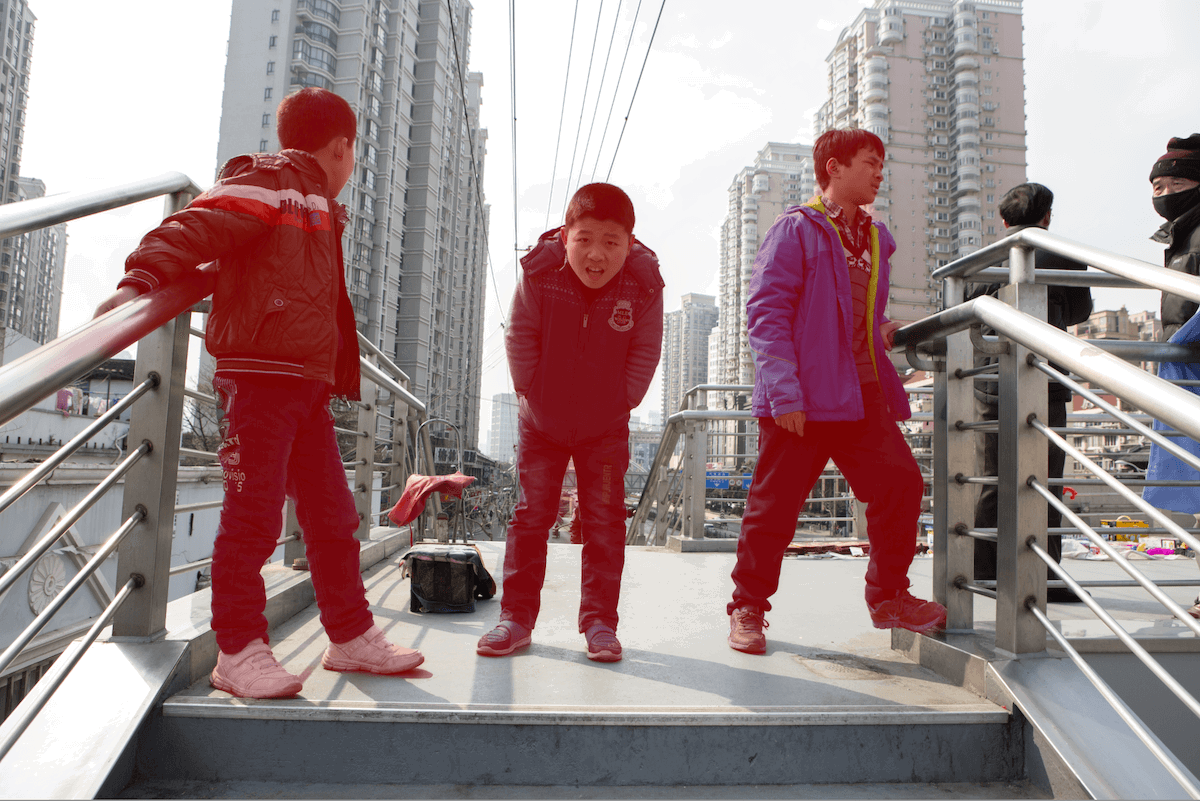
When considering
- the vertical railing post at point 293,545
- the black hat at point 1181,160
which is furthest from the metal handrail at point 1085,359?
the vertical railing post at point 293,545

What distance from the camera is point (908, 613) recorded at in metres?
2.04

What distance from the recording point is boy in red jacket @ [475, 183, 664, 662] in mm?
2186

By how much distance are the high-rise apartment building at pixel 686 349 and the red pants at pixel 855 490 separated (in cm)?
10714

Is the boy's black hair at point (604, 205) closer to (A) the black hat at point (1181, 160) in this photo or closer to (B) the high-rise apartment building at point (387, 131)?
(A) the black hat at point (1181, 160)

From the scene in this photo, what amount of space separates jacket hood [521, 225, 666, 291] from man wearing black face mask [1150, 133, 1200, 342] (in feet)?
6.68

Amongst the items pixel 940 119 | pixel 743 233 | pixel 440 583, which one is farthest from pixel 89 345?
pixel 743 233

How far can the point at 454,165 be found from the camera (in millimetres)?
64875

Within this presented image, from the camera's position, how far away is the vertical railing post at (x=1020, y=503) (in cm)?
167

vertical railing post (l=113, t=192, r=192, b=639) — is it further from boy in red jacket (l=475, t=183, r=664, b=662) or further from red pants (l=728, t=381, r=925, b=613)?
red pants (l=728, t=381, r=925, b=613)

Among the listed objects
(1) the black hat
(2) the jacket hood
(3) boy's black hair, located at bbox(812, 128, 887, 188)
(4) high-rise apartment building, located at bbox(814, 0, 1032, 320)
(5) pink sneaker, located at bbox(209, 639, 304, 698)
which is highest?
(4) high-rise apartment building, located at bbox(814, 0, 1032, 320)

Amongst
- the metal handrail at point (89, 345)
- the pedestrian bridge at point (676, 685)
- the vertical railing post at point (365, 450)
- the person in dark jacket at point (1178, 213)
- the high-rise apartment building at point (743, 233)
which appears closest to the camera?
the metal handrail at point (89, 345)

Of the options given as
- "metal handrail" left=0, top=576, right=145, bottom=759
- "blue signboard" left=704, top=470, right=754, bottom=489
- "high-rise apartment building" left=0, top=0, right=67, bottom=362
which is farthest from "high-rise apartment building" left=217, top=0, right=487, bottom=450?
"metal handrail" left=0, top=576, right=145, bottom=759

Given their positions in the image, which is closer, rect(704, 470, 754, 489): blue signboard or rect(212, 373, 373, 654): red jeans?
rect(212, 373, 373, 654): red jeans

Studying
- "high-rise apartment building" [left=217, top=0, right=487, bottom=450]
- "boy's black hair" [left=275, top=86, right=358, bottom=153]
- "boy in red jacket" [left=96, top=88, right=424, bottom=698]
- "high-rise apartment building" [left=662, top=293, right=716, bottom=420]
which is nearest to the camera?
"boy in red jacket" [left=96, top=88, right=424, bottom=698]
